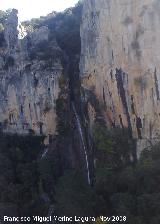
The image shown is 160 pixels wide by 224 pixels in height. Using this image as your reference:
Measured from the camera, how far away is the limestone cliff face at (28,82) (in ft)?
88.1

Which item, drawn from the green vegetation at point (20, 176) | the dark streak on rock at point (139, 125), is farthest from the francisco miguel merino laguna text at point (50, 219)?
the dark streak on rock at point (139, 125)

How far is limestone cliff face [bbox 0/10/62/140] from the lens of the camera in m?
26.9

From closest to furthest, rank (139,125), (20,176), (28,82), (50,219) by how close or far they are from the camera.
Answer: (50,219)
(139,125)
(20,176)
(28,82)

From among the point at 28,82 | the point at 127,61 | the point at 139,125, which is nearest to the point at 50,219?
the point at 139,125

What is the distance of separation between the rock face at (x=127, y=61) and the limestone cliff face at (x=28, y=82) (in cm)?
303

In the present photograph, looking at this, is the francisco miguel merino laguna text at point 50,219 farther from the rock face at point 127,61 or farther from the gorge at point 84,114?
the rock face at point 127,61

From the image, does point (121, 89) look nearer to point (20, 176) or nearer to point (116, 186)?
point (116, 186)

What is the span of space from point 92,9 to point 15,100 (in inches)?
258

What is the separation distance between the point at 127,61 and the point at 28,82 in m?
6.35

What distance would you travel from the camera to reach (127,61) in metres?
22.9

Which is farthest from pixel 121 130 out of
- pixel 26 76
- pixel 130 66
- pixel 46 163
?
pixel 26 76

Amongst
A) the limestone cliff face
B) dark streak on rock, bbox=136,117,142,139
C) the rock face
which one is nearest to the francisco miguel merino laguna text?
the rock face

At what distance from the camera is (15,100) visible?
1087 inches

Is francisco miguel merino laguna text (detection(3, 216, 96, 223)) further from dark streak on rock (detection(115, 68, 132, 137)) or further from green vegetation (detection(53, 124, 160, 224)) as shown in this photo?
dark streak on rock (detection(115, 68, 132, 137))
